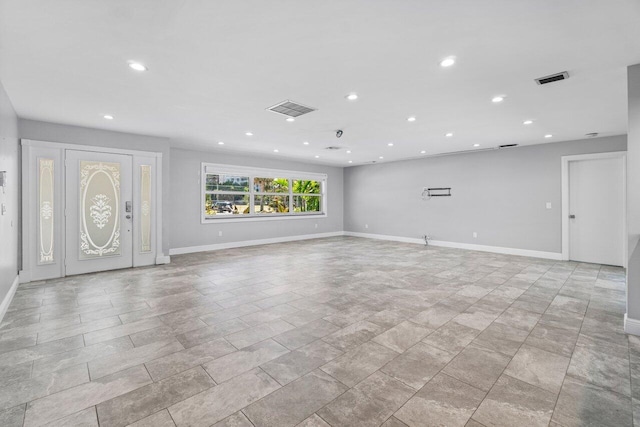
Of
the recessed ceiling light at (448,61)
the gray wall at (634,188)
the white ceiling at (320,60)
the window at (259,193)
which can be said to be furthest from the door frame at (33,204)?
the gray wall at (634,188)

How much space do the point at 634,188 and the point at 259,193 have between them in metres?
7.99

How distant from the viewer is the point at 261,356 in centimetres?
249

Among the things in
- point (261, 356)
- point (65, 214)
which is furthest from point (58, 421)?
point (65, 214)

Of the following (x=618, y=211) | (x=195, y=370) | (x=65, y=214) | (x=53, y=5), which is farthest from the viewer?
(x=618, y=211)

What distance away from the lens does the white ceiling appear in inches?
82.8

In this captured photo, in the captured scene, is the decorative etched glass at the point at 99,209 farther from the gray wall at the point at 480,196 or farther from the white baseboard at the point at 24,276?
the gray wall at the point at 480,196

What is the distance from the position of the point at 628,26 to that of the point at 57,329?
19.0ft

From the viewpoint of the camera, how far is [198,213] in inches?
306

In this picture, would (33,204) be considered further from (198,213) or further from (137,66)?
(137,66)

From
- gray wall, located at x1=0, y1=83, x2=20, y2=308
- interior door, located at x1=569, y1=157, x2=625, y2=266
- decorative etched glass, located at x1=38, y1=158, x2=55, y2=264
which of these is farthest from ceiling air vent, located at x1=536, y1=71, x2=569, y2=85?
decorative etched glass, located at x1=38, y1=158, x2=55, y2=264

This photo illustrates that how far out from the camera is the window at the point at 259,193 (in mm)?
8172

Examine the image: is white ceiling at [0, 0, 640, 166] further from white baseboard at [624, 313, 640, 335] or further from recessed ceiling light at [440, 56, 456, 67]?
white baseboard at [624, 313, 640, 335]

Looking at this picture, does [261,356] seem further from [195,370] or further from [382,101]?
[382,101]

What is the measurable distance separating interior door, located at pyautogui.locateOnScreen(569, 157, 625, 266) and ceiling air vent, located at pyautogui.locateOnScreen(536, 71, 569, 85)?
4366 mm
